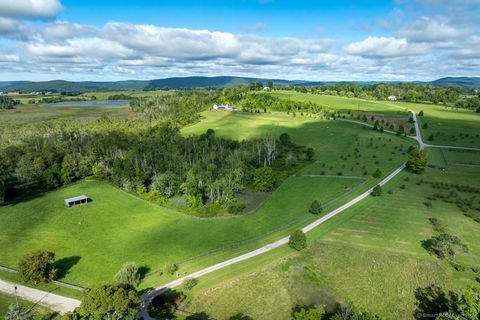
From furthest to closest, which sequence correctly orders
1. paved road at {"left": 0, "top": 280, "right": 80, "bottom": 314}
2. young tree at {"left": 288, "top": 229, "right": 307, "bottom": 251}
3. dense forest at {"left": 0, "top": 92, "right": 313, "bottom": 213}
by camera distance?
dense forest at {"left": 0, "top": 92, "right": 313, "bottom": 213} < young tree at {"left": 288, "top": 229, "right": 307, "bottom": 251} < paved road at {"left": 0, "top": 280, "right": 80, "bottom": 314}

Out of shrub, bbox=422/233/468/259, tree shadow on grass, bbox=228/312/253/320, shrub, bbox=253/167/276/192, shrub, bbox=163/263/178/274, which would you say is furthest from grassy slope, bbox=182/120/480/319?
shrub, bbox=253/167/276/192

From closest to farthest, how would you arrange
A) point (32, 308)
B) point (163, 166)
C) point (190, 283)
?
point (32, 308)
point (190, 283)
point (163, 166)

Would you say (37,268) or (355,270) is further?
(355,270)

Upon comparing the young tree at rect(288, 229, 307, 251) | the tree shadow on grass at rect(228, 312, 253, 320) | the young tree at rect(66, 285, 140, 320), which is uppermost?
the young tree at rect(66, 285, 140, 320)

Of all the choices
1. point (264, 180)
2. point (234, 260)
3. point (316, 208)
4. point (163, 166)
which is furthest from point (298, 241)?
point (163, 166)

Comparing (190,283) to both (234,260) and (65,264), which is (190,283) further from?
(65,264)

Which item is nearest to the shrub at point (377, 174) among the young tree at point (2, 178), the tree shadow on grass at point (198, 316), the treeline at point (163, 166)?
the treeline at point (163, 166)

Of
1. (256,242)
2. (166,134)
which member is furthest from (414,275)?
(166,134)

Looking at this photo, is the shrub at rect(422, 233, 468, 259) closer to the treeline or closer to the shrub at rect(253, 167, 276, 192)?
the treeline
